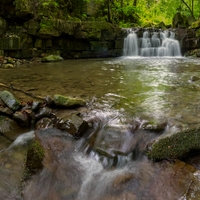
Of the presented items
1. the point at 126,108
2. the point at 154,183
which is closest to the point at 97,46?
the point at 126,108

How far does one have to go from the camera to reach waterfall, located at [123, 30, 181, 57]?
1492 cm

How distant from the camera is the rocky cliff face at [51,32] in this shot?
1179cm

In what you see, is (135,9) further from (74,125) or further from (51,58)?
(74,125)

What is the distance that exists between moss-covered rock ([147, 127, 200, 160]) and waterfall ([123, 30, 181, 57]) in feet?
39.9

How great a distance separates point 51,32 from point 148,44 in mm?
6414

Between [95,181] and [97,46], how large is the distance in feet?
40.4

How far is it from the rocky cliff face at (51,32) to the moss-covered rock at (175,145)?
10719 mm

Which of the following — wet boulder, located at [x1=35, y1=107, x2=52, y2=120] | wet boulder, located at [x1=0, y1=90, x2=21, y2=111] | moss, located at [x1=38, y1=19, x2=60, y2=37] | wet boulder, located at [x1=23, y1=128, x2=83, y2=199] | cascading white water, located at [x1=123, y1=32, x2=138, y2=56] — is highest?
moss, located at [x1=38, y1=19, x2=60, y2=37]

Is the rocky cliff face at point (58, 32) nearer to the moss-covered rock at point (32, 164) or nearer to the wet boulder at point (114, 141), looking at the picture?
the wet boulder at point (114, 141)

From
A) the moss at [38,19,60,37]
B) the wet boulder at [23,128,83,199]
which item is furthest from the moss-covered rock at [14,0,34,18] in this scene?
the wet boulder at [23,128,83,199]

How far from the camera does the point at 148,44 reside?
1503cm

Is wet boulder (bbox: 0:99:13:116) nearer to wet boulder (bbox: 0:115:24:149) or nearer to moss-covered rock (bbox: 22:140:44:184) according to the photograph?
wet boulder (bbox: 0:115:24:149)

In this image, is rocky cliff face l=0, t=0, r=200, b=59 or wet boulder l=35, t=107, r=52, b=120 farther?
rocky cliff face l=0, t=0, r=200, b=59

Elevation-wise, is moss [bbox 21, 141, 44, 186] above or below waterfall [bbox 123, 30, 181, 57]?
below
